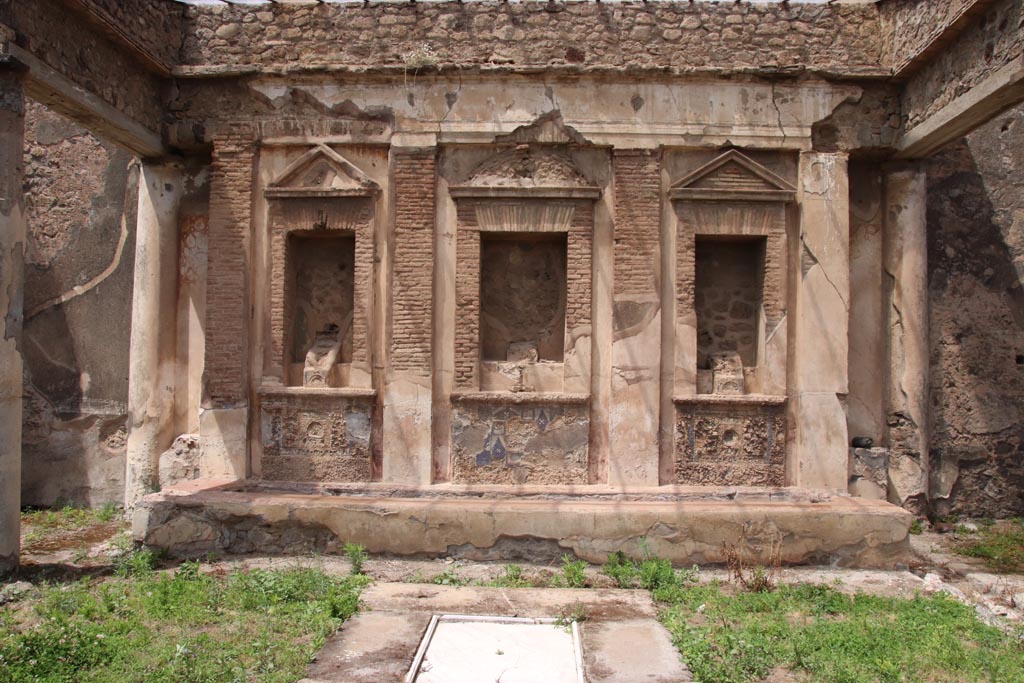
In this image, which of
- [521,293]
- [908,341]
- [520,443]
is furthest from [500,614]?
[908,341]

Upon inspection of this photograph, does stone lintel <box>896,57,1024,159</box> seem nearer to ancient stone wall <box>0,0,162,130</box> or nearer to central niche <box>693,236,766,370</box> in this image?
central niche <box>693,236,766,370</box>

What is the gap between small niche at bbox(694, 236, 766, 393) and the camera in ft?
23.5

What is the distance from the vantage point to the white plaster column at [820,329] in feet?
22.3

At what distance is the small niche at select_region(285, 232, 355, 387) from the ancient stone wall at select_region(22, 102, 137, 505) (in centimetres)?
221

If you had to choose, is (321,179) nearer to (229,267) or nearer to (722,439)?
(229,267)

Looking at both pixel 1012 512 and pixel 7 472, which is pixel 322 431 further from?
pixel 1012 512

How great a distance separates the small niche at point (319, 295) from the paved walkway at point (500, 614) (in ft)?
8.65

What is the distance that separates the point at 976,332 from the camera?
305 inches

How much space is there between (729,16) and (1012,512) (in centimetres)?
598

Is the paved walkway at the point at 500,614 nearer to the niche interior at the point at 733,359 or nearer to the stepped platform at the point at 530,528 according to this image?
the stepped platform at the point at 530,528

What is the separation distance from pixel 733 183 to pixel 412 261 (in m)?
3.15

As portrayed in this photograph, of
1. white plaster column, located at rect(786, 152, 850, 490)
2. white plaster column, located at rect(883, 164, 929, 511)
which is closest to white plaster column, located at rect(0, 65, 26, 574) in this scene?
white plaster column, located at rect(786, 152, 850, 490)

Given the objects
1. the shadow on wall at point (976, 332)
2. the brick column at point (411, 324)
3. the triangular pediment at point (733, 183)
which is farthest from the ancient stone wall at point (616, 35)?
the shadow on wall at point (976, 332)

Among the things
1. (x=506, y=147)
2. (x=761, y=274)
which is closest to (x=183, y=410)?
(x=506, y=147)
